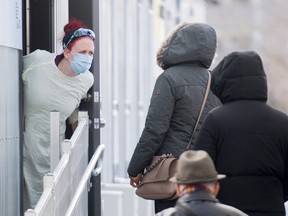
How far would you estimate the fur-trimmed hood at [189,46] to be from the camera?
17.7 ft

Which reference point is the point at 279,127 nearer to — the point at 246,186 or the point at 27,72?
the point at 246,186

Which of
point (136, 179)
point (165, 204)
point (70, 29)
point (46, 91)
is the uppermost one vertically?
point (70, 29)

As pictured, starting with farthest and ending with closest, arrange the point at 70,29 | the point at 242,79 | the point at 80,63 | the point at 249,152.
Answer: the point at 70,29, the point at 80,63, the point at 242,79, the point at 249,152

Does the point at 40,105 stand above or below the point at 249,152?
above

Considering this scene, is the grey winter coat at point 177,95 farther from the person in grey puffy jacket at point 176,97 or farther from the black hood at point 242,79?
the black hood at point 242,79

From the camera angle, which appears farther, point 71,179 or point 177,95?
point 71,179

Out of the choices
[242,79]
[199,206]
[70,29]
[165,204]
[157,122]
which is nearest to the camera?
[199,206]

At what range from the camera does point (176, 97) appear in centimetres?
529

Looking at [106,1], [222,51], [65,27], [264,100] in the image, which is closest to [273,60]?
[222,51]

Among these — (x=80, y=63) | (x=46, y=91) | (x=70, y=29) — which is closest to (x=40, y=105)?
(x=46, y=91)

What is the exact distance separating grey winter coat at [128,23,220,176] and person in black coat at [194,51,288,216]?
0.74 m

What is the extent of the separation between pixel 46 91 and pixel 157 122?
107 cm

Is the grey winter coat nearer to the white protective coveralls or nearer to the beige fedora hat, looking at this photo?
the white protective coveralls

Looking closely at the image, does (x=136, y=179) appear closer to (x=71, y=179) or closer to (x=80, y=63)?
(x=71, y=179)
